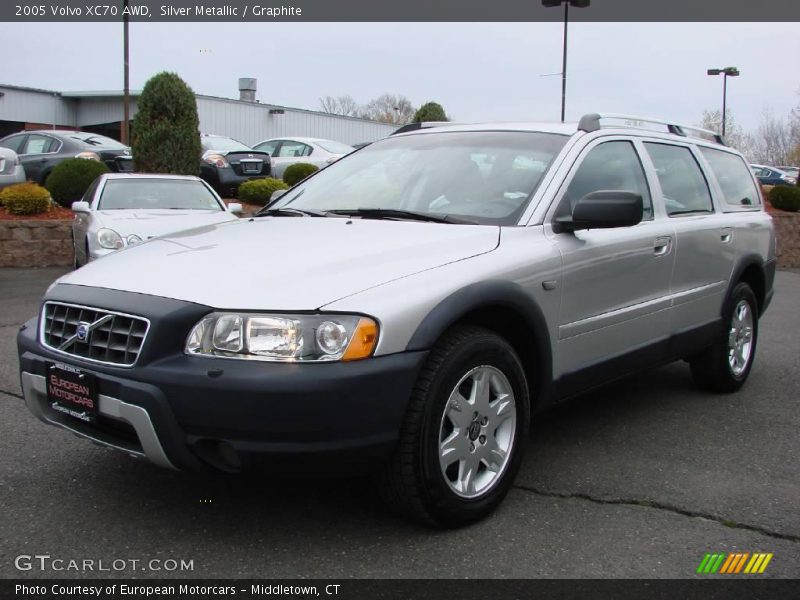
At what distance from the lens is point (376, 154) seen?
4.66 m

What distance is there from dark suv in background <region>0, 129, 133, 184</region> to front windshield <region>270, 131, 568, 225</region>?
1169 cm

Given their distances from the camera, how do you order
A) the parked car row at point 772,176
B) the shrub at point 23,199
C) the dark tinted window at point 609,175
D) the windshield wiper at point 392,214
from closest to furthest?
the windshield wiper at point 392,214, the dark tinted window at point 609,175, the shrub at point 23,199, the parked car row at point 772,176

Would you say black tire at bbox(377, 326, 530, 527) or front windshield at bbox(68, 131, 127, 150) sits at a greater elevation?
front windshield at bbox(68, 131, 127, 150)

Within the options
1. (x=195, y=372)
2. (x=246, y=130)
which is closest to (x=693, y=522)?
(x=195, y=372)

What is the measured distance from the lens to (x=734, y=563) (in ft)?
10.1

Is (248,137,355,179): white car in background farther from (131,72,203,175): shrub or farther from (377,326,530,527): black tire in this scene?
(377,326,530,527): black tire

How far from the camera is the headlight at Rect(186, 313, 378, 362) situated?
9.37 ft

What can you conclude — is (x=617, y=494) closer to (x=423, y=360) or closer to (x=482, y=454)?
(x=482, y=454)

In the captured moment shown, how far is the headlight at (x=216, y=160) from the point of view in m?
15.9

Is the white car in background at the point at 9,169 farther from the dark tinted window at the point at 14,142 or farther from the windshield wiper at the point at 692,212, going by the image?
the windshield wiper at the point at 692,212

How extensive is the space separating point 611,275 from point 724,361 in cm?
176

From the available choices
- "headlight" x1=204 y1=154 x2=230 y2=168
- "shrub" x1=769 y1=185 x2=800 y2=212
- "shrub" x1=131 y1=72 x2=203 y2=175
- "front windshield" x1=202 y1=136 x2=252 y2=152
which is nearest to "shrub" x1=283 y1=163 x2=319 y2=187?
"headlight" x1=204 y1=154 x2=230 y2=168

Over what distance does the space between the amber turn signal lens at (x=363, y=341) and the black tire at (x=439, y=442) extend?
0.27 m
